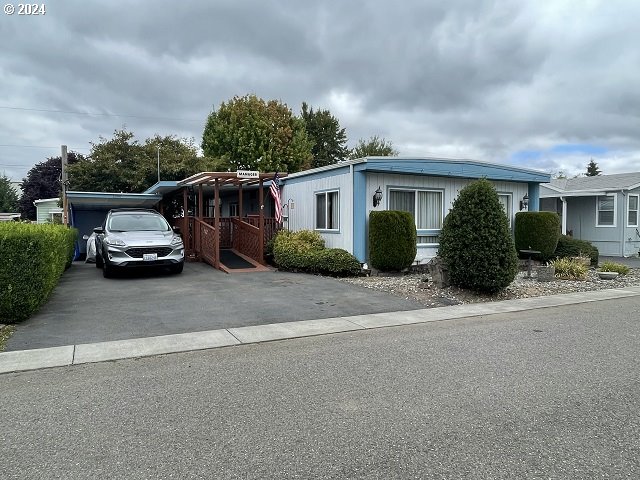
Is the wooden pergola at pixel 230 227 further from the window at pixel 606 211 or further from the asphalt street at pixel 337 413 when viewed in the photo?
the window at pixel 606 211

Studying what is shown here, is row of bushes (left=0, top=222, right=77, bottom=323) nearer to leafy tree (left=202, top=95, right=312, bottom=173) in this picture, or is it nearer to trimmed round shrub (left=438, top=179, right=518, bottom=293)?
trimmed round shrub (left=438, top=179, right=518, bottom=293)

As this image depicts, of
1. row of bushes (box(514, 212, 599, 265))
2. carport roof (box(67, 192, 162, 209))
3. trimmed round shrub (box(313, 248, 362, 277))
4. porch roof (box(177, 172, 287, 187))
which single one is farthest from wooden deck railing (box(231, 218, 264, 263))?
row of bushes (box(514, 212, 599, 265))

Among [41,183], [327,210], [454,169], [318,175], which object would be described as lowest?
[327,210]

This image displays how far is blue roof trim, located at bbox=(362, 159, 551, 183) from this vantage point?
13.0 metres

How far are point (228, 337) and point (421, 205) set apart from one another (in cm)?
922

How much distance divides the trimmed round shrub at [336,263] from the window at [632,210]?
14.7 metres

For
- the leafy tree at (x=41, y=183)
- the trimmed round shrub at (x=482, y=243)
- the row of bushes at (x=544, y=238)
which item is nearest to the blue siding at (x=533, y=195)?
the row of bushes at (x=544, y=238)

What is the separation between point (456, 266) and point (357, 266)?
329cm

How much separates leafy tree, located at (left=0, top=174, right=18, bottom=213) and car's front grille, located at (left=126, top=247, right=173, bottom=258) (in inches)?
1967

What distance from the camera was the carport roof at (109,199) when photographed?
18.0m

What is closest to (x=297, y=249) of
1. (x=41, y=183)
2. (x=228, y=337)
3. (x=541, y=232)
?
(x=228, y=337)

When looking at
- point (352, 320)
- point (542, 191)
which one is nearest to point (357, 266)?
point (352, 320)

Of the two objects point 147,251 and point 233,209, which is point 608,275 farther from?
→ point 233,209

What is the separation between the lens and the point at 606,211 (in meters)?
21.1
